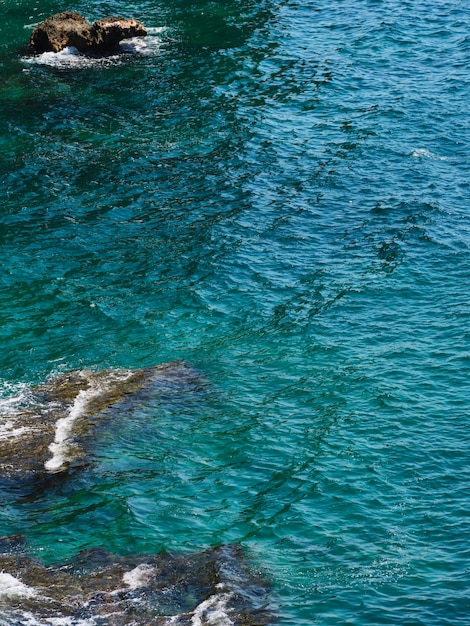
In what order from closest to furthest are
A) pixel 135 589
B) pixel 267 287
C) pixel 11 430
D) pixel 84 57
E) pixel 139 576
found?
pixel 135 589 → pixel 139 576 → pixel 11 430 → pixel 267 287 → pixel 84 57

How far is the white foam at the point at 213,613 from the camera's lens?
28.4m

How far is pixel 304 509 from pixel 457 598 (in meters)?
6.36

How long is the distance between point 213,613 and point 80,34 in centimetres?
5526

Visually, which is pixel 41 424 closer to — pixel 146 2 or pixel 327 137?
pixel 327 137

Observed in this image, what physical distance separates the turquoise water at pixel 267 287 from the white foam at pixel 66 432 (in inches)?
41.7

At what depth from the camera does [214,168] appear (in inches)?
2311

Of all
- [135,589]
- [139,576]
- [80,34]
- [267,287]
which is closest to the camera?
[135,589]

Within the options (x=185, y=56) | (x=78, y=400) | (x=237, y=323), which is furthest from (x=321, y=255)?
(x=185, y=56)

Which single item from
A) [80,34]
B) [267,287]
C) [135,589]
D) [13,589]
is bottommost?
[135,589]

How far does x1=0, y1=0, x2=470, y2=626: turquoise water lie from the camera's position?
3309cm

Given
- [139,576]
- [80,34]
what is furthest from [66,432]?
[80,34]

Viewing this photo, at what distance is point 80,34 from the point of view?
7344cm

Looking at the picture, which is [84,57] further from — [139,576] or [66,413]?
[139,576]

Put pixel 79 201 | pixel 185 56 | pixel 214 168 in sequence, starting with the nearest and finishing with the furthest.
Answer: pixel 79 201, pixel 214 168, pixel 185 56
